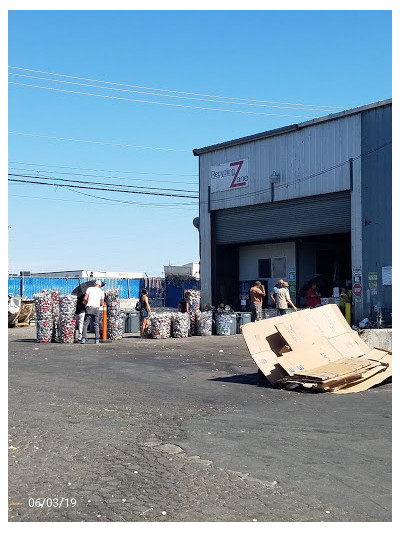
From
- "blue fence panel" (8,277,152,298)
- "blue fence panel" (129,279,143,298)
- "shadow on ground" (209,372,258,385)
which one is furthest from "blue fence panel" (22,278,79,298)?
"shadow on ground" (209,372,258,385)

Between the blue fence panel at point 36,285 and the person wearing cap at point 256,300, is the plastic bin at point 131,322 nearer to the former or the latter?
the person wearing cap at point 256,300

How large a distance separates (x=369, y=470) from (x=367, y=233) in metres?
18.0

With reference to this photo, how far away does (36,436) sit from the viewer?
6762 millimetres

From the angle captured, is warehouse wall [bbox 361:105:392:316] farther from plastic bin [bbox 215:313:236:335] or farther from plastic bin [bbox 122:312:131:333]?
plastic bin [bbox 122:312:131:333]

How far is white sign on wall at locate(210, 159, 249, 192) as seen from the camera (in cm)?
2773

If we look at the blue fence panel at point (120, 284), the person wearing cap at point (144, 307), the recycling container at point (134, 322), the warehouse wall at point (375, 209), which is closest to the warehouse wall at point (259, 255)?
the warehouse wall at point (375, 209)

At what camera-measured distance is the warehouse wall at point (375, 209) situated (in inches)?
892

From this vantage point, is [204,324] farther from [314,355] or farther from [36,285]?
[36,285]

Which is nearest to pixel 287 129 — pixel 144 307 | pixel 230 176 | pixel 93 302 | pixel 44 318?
pixel 230 176

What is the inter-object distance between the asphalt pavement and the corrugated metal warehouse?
Answer: 1337 cm

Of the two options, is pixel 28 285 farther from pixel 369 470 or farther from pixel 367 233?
pixel 369 470
